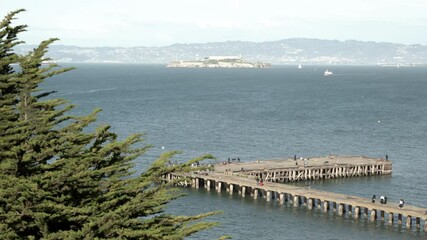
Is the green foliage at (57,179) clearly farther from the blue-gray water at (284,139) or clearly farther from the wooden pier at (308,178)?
the blue-gray water at (284,139)

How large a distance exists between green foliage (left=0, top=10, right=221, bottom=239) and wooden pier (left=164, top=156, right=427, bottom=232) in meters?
28.4

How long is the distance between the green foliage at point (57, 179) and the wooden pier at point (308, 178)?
93.2ft

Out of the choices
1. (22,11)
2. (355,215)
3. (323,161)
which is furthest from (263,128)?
(22,11)

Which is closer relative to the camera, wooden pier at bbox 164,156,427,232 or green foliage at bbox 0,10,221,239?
green foliage at bbox 0,10,221,239

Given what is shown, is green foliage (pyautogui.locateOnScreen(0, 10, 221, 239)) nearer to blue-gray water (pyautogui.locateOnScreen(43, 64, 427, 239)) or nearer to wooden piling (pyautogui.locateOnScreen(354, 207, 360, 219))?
blue-gray water (pyautogui.locateOnScreen(43, 64, 427, 239))

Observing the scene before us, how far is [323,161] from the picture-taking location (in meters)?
83.4

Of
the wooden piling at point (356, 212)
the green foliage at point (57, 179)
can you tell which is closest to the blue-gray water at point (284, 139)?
the wooden piling at point (356, 212)

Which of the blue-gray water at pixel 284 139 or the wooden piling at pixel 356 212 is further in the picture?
the wooden piling at pixel 356 212

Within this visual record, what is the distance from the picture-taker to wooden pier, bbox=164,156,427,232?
5851 centimetres

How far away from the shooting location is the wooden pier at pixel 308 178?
192 ft

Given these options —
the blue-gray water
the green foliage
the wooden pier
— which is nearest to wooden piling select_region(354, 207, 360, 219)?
the wooden pier

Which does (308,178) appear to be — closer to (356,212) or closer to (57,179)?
(356,212)

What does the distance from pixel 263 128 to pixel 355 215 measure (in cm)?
6496

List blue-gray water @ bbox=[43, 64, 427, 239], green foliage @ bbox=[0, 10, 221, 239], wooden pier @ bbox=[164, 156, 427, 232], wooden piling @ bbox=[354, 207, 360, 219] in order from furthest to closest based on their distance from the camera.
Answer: wooden piling @ bbox=[354, 207, 360, 219] < wooden pier @ bbox=[164, 156, 427, 232] < blue-gray water @ bbox=[43, 64, 427, 239] < green foliage @ bbox=[0, 10, 221, 239]
